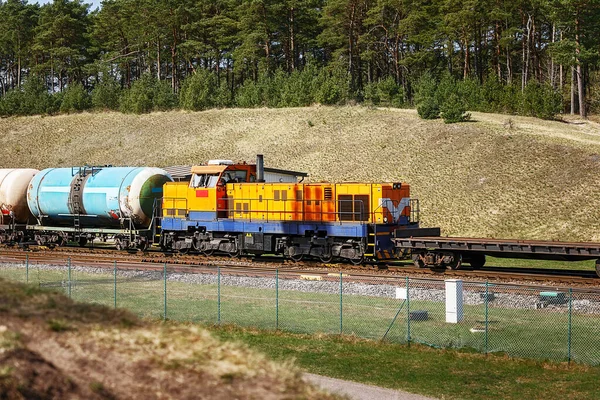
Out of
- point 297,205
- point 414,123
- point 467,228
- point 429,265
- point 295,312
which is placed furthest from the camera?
point 414,123

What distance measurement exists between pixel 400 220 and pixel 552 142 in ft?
97.8

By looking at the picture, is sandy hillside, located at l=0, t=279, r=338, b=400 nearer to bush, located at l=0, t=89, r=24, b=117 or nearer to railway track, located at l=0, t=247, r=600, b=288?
railway track, located at l=0, t=247, r=600, b=288

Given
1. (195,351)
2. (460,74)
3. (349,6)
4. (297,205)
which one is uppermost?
(349,6)

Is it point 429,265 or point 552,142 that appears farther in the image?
point 552,142

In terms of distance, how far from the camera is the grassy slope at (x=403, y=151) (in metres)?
45.9

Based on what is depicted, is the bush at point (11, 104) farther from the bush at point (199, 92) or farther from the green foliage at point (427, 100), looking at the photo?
the green foliage at point (427, 100)

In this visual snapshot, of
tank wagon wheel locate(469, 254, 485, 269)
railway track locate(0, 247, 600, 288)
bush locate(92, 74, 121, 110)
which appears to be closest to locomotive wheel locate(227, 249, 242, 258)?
railway track locate(0, 247, 600, 288)

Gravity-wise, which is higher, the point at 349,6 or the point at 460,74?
the point at 349,6

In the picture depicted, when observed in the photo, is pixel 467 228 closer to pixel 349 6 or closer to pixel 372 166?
pixel 372 166

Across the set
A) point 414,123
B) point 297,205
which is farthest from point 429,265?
point 414,123

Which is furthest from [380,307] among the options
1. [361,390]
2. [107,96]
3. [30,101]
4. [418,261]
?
[30,101]

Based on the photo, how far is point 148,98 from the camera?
83625 millimetres

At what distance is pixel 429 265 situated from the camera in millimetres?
27406

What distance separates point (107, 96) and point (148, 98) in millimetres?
7336
